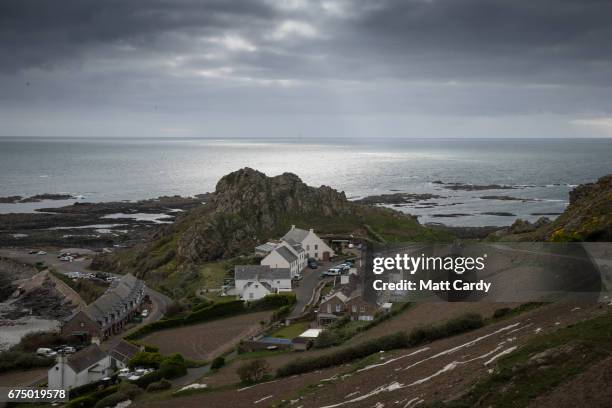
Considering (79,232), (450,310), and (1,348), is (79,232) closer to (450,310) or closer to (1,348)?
(1,348)

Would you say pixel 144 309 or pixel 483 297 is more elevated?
pixel 483 297

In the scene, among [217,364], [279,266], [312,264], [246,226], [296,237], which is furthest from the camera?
[246,226]

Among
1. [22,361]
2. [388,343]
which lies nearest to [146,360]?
[22,361]

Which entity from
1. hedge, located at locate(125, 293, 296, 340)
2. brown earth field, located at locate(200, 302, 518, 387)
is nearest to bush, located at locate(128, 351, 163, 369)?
brown earth field, located at locate(200, 302, 518, 387)

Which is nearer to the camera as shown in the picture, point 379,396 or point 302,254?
point 379,396

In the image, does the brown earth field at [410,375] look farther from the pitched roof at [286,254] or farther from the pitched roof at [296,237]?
the pitched roof at [296,237]

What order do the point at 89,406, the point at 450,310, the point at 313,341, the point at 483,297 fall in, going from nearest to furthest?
the point at 483,297 → the point at 89,406 → the point at 450,310 → the point at 313,341

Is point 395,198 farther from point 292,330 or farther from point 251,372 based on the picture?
point 251,372

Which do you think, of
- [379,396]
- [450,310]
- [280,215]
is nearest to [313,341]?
[450,310]
